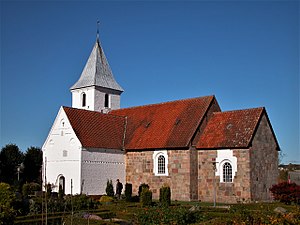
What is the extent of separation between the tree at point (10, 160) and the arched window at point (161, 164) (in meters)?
17.4

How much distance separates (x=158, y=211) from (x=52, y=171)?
17413 mm

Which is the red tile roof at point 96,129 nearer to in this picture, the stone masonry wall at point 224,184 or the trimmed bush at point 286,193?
the stone masonry wall at point 224,184

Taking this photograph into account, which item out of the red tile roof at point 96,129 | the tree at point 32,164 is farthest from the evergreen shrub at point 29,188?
the tree at point 32,164

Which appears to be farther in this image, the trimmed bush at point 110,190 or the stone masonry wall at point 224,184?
the trimmed bush at point 110,190

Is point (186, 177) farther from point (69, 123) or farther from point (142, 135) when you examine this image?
point (69, 123)

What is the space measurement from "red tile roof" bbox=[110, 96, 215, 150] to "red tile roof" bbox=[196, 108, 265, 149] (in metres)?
0.98

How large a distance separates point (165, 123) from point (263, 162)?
303 inches

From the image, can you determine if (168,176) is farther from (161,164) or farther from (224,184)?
(224,184)

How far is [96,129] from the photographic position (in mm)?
30484

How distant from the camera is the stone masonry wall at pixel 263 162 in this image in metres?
25.5

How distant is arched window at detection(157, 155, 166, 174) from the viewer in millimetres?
28531

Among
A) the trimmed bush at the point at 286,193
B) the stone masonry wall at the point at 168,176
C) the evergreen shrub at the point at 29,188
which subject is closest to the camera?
the trimmed bush at the point at 286,193

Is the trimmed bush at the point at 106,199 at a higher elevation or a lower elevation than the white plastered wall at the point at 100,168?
lower

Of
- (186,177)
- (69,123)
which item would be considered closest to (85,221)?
(186,177)
